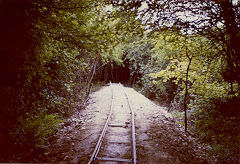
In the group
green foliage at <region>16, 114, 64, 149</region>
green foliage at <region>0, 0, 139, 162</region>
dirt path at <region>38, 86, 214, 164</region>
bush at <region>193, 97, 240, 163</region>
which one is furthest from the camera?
bush at <region>193, 97, 240, 163</region>

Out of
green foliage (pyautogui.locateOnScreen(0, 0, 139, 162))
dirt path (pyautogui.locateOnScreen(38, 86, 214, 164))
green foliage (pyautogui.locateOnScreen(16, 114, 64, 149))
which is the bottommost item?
dirt path (pyautogui.locateOnScreen(38, 86, 214, 164))

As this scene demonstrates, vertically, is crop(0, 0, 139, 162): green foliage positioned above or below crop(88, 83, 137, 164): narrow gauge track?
above

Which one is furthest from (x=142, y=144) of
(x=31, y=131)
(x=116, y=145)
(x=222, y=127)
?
(x=31, y=131)

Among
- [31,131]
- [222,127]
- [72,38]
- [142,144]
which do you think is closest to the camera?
[72,38]

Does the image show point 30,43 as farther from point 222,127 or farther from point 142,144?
point 222,127

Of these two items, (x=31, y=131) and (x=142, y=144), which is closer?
(x=31, y=131)

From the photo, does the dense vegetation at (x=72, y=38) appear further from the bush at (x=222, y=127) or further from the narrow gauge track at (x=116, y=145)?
the narrow gauge track at (x=116, y=145)

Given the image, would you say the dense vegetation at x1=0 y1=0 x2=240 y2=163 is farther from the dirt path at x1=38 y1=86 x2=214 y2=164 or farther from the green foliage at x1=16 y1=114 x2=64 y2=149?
the dirt path at x1=38 y1=86 x2=214 y2=164

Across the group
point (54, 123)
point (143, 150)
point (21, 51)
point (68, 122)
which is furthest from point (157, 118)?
point (21, 51)

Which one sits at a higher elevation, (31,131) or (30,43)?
(30,43)

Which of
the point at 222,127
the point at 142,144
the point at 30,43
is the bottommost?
the point at 142,144

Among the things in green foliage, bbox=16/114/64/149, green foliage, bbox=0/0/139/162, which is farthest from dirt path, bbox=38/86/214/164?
green foliage, bbox=0/0/139/162

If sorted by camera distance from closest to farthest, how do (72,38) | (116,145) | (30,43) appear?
(30,43), (72,38), (116,145)

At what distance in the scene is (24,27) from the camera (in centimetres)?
350
